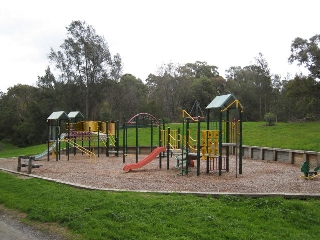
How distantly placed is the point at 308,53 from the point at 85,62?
2836 cm

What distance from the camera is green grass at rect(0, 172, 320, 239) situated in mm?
5961

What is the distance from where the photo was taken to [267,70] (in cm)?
4675

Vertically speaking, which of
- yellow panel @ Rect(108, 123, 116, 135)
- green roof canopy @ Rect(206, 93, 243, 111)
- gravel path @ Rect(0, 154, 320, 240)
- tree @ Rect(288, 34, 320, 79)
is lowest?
gravel path @ Rect(0, 154, 320, 240)

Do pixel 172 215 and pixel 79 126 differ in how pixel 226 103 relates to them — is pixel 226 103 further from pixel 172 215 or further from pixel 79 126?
pixel 79 126

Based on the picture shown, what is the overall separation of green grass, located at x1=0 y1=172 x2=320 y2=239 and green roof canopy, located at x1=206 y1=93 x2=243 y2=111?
546cm

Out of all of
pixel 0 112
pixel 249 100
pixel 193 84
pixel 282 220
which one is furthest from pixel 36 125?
pixel 282 220

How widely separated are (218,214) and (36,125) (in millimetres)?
41058

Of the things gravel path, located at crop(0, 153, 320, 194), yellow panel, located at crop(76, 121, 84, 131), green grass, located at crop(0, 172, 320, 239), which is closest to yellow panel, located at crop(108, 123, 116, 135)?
yellow panel, located at crop(76, 121, 84, 131)

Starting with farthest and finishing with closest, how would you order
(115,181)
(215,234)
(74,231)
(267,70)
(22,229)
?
(267,70) < (115,181) < (22,229) < (74,231) < (215,234)

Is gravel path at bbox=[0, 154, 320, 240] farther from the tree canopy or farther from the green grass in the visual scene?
the tree canopy

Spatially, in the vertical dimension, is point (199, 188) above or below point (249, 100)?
below

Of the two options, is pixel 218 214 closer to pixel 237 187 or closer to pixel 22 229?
pixel 237 187

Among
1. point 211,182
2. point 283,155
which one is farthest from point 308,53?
point 211,182

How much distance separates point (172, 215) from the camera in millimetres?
6793
